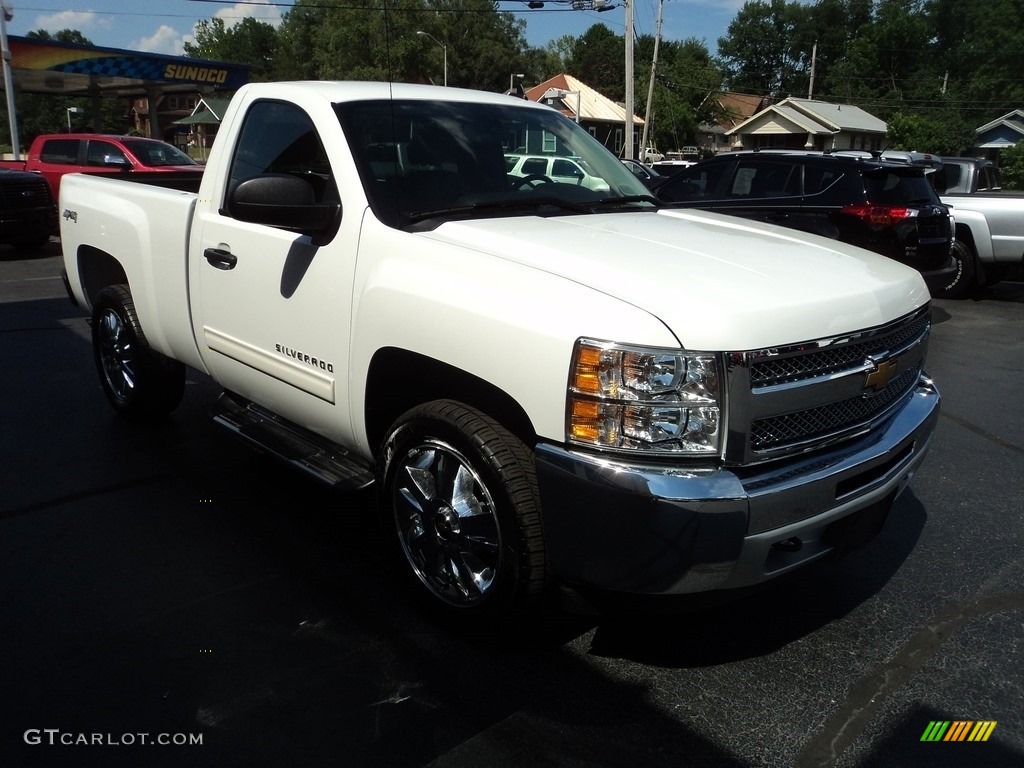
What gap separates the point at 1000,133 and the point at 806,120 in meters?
12.0

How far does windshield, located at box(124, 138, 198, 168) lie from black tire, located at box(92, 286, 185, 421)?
35.7ft

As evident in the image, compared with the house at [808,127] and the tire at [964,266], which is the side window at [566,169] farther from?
the house at [808,127]

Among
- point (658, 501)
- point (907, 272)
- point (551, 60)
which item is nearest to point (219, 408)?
point (658, 501)

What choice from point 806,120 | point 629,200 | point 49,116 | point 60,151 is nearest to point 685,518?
point 629,200

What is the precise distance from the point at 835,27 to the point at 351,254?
9767cm

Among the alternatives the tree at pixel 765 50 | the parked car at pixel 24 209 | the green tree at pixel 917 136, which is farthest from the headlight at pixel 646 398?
the tree at pixel 765 50

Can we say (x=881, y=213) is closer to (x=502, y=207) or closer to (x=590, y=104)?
(x=502, y=207)

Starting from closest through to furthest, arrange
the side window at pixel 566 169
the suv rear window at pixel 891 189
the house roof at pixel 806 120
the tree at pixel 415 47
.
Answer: the side window at pixel 566 169 → the suv rear window at pixel 891 189 → the house roof at pixel 806 120 → the tree at pixel 415 47

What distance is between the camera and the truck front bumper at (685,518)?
2494mm

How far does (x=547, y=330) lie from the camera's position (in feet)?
8.70

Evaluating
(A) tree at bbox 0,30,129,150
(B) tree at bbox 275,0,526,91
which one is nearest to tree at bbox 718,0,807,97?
(B) tree at bbox 275,0,526,91

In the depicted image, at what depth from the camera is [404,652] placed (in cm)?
315

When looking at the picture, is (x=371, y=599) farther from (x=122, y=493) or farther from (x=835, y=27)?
(x=835, y=27)

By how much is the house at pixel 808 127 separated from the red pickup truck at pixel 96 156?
4868 cm
